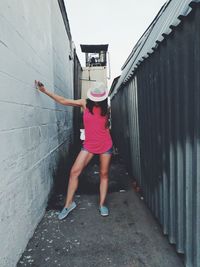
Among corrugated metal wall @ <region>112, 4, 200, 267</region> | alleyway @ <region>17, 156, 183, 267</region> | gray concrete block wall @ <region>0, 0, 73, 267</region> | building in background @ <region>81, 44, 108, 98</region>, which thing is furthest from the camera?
building in background @ <region>81, 44, 108, 98</region>

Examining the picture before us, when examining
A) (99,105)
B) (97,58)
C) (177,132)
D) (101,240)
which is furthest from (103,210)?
(97,58)

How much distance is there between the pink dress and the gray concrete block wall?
714 mm

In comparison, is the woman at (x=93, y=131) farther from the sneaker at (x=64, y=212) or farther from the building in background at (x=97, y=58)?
the building in background at (x=97, y=58)

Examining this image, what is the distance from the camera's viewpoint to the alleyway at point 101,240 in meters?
2.46

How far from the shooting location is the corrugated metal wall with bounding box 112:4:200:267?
1885mm

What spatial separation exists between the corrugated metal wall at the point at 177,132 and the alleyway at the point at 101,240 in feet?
0.77

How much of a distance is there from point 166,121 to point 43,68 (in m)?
2.34

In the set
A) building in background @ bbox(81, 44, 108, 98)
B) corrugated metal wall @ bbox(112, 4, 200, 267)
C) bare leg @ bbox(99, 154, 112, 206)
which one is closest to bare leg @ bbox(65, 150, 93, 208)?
bare leg @ bbox(99, 154, 112, 206)

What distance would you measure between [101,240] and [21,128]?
1.66 metres

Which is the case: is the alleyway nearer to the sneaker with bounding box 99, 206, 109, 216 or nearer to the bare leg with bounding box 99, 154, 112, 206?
the sneaker with bounding box 99, 206, 109, 216

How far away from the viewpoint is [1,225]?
2037 mm

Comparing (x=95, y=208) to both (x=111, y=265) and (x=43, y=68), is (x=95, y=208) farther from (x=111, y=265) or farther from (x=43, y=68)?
(x=43, y=68)

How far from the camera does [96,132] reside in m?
3.51

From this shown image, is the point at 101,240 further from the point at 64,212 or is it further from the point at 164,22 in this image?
the point at 164,22
